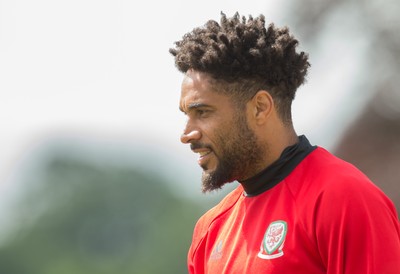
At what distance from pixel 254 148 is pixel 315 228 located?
684mm

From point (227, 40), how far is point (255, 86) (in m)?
0.28

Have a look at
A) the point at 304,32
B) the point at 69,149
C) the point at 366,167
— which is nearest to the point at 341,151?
the point at 366,167

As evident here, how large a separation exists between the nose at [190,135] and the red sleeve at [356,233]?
2.75 feet

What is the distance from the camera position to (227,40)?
6887 millimetres

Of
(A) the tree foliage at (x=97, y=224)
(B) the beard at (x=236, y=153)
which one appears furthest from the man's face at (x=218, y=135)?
(A) the tree foliage at (x=97, y=224)

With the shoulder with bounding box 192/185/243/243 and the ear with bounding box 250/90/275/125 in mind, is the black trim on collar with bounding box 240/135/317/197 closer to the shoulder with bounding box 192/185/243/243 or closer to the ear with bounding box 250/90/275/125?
the ear with bounding box 250/90/275/125

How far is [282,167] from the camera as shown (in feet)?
22.2

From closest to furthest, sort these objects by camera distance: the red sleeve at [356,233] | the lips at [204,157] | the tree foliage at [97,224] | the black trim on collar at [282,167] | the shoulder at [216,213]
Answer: the red sleeve at [356,233], the black trim on collar at [282,167], the lips at [204,157], the shoulder at [216,213], the tree foliage at [97,224]

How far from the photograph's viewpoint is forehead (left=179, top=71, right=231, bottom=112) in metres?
6.81

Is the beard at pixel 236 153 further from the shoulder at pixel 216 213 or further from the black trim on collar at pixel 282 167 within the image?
the shoulder at pixel 216 213

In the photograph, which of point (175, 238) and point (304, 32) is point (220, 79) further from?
point (175, 238)

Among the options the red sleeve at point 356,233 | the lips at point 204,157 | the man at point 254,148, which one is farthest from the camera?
the lips at point 204,157

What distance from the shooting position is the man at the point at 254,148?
6.43 m

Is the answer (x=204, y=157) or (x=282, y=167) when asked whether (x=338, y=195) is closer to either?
(x=282, y=167)
